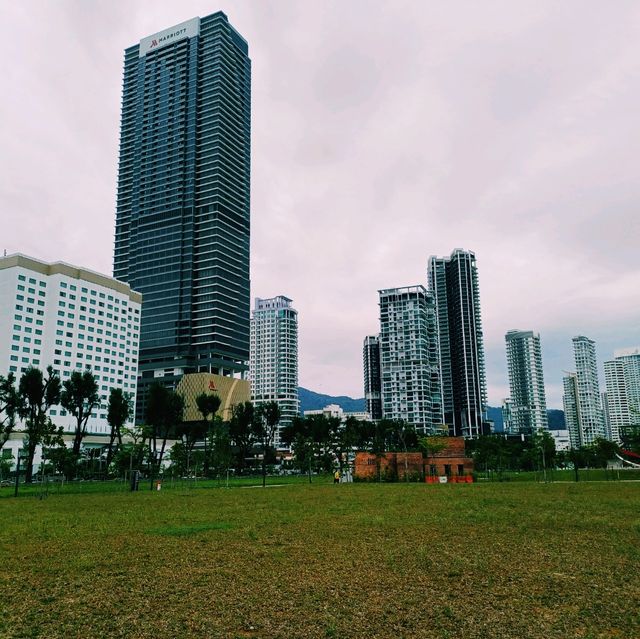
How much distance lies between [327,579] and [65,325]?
180 meters

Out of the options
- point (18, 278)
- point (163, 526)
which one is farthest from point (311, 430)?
point (163, 526)

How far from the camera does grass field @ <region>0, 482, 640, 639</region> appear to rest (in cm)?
922

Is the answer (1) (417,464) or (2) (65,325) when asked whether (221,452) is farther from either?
(2) (65,325)

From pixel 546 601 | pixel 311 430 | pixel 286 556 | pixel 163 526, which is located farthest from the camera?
pixel 311 430

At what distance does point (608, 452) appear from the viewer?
339ft

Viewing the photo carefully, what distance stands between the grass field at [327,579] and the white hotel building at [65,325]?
14037 centimetres

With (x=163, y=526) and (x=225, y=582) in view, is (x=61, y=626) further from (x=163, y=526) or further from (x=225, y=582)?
(x=163, y=526)

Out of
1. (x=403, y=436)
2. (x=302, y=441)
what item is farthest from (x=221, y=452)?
(x=403, y=436)

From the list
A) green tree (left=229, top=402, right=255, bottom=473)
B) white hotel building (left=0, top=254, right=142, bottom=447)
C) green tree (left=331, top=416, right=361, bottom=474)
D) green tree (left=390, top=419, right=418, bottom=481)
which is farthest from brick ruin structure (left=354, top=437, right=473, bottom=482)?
white hotel building (left=0, top=254, right=142, bottom=447)

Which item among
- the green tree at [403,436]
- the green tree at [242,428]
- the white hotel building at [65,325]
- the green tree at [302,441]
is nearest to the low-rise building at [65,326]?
the white hotel building at [65,325]

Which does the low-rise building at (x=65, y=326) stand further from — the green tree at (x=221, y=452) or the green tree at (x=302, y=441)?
the green tree at (x=221, y=452)

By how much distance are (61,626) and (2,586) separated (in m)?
3.75

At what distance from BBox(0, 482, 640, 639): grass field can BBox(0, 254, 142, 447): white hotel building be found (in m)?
140

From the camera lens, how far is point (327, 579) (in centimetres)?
1253
